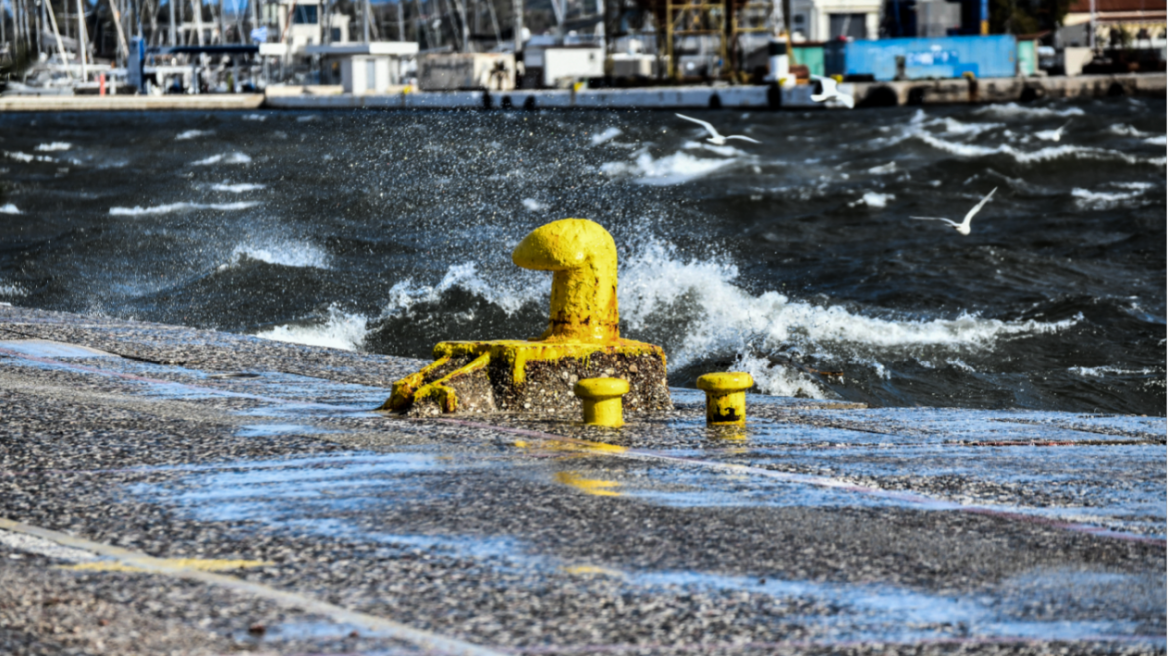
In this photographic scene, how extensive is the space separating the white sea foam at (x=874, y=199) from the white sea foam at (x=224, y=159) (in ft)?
57.7

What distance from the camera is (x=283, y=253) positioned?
2042 centimetres

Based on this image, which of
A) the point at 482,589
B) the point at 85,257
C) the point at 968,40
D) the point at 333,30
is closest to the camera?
the point at 482,589

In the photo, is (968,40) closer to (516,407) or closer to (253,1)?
Answer: (253,1)

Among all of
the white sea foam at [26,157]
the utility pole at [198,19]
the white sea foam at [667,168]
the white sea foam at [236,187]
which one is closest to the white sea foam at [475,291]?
the white sea foam at [236,187]

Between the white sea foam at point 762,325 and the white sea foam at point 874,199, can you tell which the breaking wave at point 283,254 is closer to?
the white sea foam at point 762,325

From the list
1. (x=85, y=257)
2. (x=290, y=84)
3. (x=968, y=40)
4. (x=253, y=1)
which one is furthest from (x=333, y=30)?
(x=85, y=257)

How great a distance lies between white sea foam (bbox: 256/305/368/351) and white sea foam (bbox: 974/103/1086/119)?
51.3m

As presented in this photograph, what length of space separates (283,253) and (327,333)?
7.01 m

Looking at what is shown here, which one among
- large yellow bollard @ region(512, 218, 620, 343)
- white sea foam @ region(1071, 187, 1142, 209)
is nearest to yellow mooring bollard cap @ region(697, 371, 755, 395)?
large yellow bollard @ region(512, 218, 620, 343)

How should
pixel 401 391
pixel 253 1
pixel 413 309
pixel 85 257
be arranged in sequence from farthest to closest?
pixel 253 1
pixel 85 257
pixel 413 309
pixel 401 391

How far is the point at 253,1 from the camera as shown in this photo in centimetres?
11706

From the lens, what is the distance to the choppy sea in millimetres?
13711

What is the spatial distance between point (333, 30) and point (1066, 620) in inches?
5849

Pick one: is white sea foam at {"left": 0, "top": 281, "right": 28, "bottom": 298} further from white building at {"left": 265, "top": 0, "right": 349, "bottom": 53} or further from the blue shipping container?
white building at {"left": 265, "top": 0, "right": 349, "bottom": 53}
